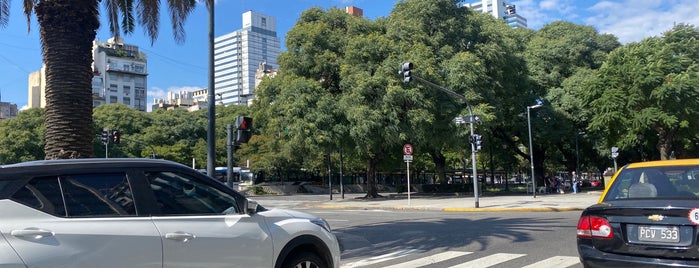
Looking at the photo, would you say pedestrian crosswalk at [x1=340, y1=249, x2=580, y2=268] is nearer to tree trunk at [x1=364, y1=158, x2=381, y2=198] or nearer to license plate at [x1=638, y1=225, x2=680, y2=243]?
license plate at [x1=638, y1=225, x2=680, y2=243]

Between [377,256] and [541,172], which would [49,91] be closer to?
[377,256]

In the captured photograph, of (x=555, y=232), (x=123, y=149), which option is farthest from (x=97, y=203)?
(x=123, y=149)

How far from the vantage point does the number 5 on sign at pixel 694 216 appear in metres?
5.02

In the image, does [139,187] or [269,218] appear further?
[269,218]

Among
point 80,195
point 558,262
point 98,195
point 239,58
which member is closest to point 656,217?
point 558,262

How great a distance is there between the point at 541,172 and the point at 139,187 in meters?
49.1

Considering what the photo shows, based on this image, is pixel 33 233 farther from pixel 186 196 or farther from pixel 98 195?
pixel 186 196

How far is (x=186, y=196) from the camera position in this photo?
16.2ft

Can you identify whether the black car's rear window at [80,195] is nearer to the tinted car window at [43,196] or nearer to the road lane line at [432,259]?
the tinted car window at [43,196]

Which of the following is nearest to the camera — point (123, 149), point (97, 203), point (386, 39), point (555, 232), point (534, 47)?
point (97, 203)

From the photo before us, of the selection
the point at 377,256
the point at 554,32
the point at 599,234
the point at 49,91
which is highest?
the point at 554,32

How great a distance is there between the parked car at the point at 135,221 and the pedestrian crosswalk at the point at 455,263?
3.58 m

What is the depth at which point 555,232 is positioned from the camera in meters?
12.6

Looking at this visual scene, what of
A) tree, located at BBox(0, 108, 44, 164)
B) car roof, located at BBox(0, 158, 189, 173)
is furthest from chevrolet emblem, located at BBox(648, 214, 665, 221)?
tree, located at BBox(0, 108, 44, 164)
